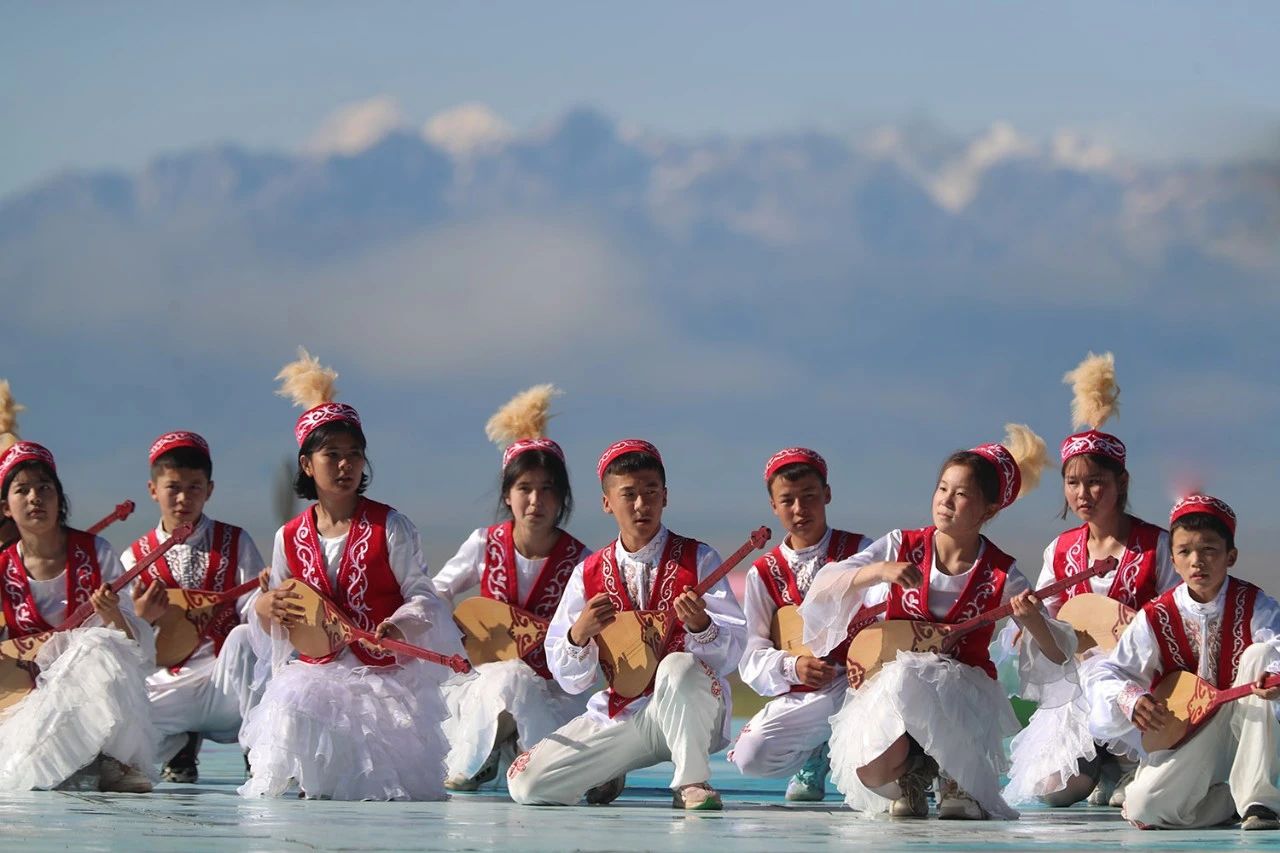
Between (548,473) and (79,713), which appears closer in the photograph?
(79,713)

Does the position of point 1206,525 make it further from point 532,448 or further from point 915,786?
point 532,448

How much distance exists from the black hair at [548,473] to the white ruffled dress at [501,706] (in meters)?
0.23

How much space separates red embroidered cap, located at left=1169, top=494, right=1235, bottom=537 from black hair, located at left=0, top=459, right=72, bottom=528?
12.0ft

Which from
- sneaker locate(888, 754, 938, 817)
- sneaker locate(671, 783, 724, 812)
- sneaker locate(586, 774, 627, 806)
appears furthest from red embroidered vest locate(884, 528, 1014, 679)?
sneaker locate(586, 774, 627, 806)

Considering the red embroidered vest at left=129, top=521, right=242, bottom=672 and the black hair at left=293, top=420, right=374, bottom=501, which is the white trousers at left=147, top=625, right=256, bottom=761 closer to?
the red embroidered vest at left=129, top=521, right=242, bottom=672

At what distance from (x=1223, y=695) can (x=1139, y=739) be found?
1.23 ft

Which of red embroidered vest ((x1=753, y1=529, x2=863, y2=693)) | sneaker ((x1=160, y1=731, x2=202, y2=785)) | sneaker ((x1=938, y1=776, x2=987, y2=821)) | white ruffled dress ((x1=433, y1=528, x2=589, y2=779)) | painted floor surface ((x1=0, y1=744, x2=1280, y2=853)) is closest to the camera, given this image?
painted floor surface ((x1=0, y1=744, x2=1280, y2=853))

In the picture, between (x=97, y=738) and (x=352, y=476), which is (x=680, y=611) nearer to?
(x=352, y=476)

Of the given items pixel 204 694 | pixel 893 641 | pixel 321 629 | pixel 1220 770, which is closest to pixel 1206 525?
pixel 1220 770

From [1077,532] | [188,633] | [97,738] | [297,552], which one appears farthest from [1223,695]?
[188,633]

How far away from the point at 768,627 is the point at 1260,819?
1868mm

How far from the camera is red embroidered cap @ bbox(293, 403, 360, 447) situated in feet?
20.4

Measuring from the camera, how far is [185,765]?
24.3 ft

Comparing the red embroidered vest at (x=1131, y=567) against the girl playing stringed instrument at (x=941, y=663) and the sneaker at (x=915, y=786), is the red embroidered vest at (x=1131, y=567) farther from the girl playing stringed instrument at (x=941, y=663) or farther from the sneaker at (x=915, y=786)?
the sneaker at (x=915, y=786)
